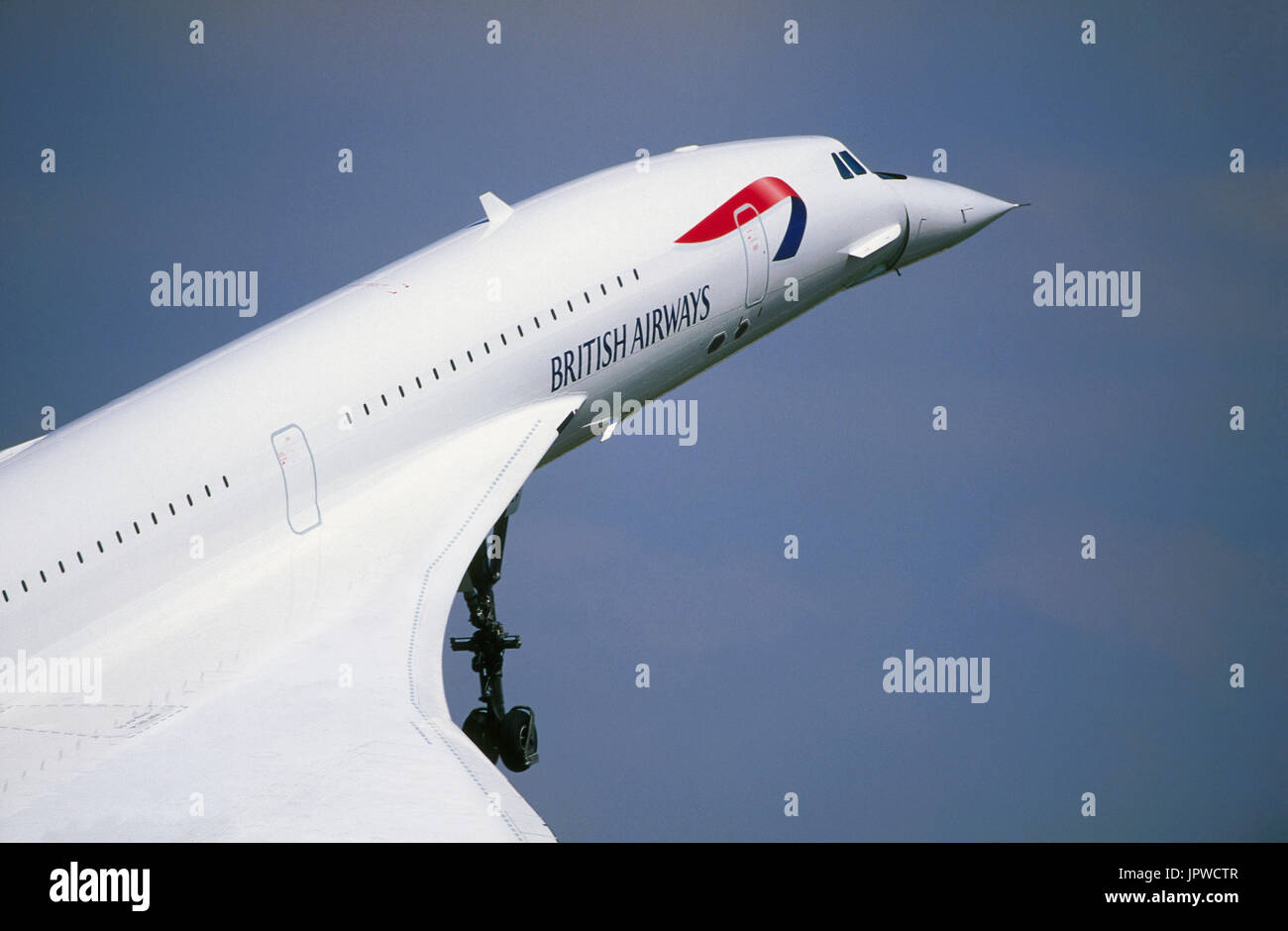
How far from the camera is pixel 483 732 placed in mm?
22000

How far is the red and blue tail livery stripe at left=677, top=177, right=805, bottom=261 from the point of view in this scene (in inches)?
915

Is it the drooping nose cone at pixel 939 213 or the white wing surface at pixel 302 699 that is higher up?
the drooping nose cone at pixel 939 213

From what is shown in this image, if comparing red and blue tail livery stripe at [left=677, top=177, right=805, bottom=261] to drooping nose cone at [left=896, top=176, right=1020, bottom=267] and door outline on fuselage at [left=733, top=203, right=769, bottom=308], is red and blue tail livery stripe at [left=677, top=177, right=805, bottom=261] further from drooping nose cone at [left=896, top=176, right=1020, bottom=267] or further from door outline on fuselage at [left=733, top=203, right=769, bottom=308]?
drooping nose cone at [left=896, top=176, right=1020, bottom=267]

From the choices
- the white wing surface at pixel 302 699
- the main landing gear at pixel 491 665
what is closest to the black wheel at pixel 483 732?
the main landing gear at pixel 491 665

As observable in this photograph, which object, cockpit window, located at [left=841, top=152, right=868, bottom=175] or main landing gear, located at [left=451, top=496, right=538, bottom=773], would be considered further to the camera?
cockpit window, located at [left=841, top=152, right=868, bottom=175]

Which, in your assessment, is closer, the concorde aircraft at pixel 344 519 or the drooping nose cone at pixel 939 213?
the concorde aircraft at pixel 344 519

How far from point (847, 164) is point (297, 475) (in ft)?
35.0

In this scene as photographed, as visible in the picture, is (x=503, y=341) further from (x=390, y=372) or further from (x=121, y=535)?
(x=121, y=535)

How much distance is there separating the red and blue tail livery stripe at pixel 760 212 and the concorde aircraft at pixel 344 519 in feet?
0.16

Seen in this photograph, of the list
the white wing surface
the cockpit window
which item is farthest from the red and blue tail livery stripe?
the white wing surface

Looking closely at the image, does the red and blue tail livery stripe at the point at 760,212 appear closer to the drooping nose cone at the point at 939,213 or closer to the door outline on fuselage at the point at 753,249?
the door outline on fuselage at the point at 753,249

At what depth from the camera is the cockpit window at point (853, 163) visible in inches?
1025

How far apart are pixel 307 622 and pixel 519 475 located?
133 inches

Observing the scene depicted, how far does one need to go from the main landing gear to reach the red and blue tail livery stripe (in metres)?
4.67
